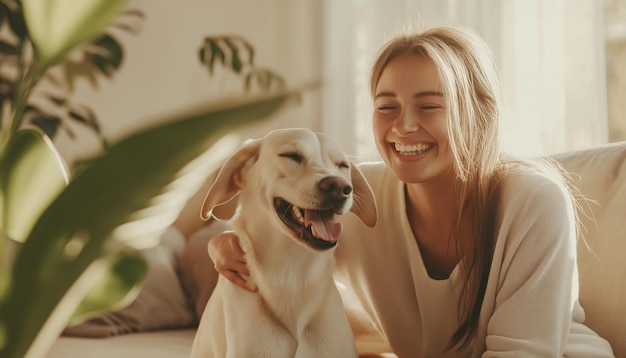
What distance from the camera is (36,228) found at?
0.89ft

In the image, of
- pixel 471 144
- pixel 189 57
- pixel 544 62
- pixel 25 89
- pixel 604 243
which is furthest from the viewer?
pixel 189 57

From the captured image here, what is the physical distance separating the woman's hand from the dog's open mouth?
0.15 metres

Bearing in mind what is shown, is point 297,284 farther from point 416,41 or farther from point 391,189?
point 416,41

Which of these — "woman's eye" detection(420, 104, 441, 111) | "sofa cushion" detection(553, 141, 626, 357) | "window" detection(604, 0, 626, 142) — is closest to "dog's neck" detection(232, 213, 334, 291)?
"woman's eye" detection(420, 104, 441, 111)

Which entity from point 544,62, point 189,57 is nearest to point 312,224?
point 544,62

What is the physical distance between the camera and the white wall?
3.45 m

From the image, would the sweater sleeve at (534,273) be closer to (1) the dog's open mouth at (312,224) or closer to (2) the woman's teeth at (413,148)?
(2) the woman's teeth at (413,148)

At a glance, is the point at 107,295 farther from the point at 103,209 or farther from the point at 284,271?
the point at 284,271

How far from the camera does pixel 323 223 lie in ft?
3.91

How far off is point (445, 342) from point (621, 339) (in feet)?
1.38

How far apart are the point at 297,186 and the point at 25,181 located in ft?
2.81

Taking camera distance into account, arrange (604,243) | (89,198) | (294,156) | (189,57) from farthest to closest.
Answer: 1. (189,57)
2. (604,243)
3. (294,156)
4. (89,198)

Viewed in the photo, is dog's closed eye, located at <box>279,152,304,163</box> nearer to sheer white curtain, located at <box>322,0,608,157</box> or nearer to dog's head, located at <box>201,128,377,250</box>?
dog's head, located at <box>201,128,377,250</box>

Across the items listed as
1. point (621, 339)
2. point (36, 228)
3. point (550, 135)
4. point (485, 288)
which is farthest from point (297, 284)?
point (550, 135)
